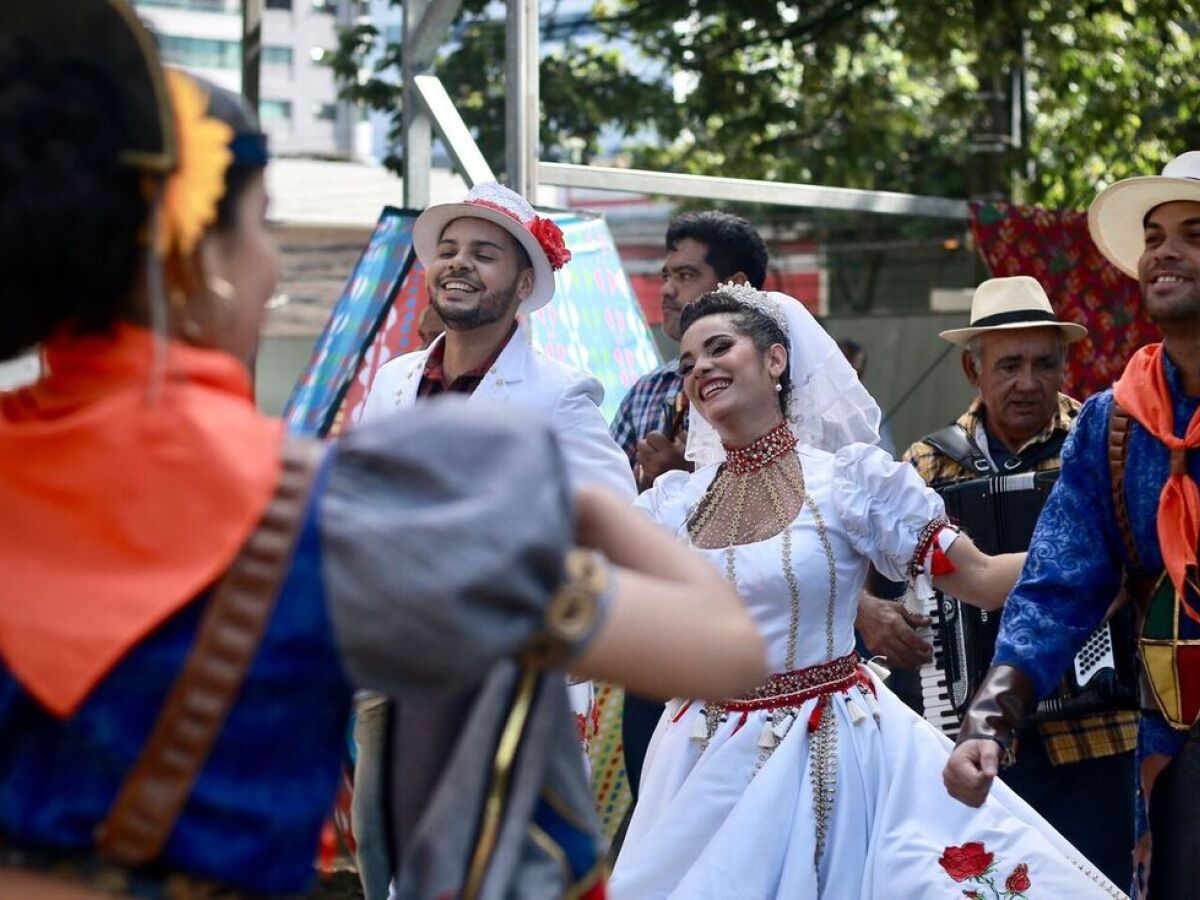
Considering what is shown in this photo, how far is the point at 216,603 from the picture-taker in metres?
1.58

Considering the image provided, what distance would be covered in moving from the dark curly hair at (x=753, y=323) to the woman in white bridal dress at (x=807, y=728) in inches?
0.5

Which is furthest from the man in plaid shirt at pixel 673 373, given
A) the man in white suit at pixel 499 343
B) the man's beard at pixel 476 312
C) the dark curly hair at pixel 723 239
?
the man's beard at pixel 476 312

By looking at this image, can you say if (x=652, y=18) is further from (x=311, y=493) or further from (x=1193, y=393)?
(x=311, y=493)

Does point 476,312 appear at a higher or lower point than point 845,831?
higher

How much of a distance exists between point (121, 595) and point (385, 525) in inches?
9.3

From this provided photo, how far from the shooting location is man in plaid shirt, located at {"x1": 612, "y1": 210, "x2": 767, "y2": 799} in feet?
19.8

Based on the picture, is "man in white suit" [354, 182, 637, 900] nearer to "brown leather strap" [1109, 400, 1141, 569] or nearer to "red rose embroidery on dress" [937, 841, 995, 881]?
"red rose embroidery on dress" [937, 841, 995, 881]

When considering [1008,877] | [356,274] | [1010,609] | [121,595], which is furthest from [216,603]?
[356,274]

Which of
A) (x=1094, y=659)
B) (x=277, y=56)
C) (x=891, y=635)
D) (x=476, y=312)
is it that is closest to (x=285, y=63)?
(x=277, y=56)

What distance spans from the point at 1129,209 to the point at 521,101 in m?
3.06

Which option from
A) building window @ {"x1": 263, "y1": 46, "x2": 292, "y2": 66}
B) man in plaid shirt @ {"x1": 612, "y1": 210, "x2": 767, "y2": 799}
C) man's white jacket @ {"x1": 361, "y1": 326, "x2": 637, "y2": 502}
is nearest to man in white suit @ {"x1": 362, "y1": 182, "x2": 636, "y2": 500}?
man's white jacket @ {"x1": 361, "y1": 326, "x2": 637, "y2": 502}

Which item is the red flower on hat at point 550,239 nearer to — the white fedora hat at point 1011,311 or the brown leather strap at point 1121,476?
the white fedora hat at point 1011,311

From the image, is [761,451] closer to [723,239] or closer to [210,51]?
[723,239]

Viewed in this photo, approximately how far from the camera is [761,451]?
4.84 m
